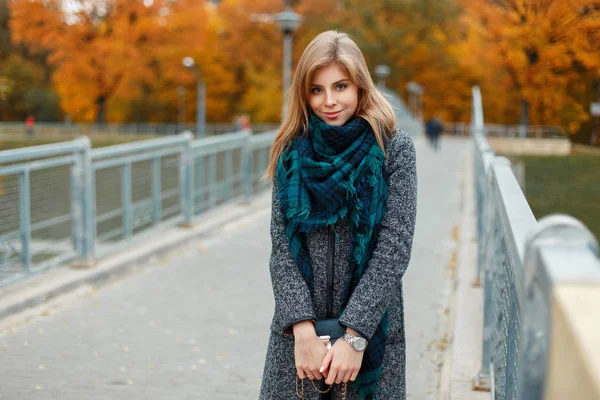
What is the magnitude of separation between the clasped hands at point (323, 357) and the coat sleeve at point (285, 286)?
0.12 ft

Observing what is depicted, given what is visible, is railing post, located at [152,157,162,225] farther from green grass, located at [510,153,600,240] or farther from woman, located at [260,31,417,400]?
woman, located at [260,31,417,400]

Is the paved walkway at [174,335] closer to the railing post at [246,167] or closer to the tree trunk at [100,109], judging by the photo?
the railing post at [246,167]

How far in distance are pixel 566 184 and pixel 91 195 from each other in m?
4.13

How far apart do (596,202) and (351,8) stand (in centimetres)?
5536

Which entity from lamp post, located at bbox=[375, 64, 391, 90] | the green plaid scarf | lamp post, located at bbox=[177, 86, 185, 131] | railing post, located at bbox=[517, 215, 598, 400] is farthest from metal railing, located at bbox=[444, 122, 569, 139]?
lamp post, located at bbox=[177, 86, 185, 131]

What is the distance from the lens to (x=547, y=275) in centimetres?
116

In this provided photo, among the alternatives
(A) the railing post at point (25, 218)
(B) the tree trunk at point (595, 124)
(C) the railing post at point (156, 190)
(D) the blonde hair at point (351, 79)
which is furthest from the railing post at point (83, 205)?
(D) the blonde hair at point (351, 79)

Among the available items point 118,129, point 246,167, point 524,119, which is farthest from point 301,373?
point 118,129

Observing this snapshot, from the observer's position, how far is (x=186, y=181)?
9.95 meters

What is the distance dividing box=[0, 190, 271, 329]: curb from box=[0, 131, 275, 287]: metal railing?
0.38ft

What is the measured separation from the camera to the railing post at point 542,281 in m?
1.16

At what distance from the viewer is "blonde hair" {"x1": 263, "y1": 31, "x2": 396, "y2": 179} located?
240 centimetres

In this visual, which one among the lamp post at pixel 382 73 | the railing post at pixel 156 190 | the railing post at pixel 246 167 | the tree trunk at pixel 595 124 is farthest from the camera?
the lamp post at pixel 382 73

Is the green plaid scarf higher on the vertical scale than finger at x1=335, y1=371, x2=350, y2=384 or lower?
higher
